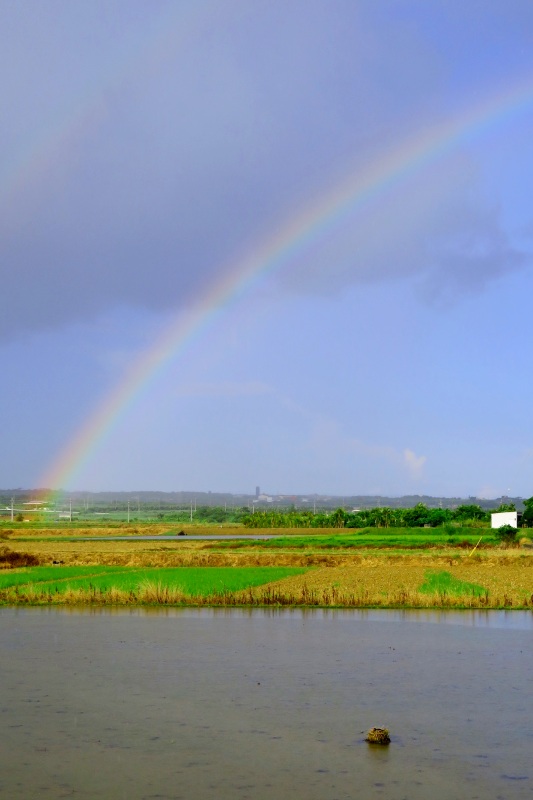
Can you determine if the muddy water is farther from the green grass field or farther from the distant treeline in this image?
the distant treeline

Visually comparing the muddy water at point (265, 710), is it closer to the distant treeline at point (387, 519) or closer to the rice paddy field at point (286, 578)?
the rice paddy field at point (286, 578)

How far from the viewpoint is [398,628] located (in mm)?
22875

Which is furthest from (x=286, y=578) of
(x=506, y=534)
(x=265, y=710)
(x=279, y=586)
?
(x=506, y=534)

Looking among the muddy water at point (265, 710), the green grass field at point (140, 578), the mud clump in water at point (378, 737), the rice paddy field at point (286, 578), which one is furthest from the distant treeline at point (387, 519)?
the mud clump in water at point (378, 737)

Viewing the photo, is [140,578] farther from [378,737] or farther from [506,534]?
[506,534]

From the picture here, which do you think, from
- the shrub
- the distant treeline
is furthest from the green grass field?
the distant treeline

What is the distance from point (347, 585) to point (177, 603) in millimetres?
6972

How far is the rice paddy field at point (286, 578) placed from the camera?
2772 centimetres

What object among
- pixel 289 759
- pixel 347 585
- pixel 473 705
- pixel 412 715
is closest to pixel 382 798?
pixel 289 759

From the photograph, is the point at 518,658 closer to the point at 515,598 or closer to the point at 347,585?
the point at 515,598

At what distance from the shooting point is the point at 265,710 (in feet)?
45.1

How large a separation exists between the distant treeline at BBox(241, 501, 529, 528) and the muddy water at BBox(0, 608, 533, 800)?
227 feet

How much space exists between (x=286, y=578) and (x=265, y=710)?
71.9 feet

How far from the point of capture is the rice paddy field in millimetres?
27719
